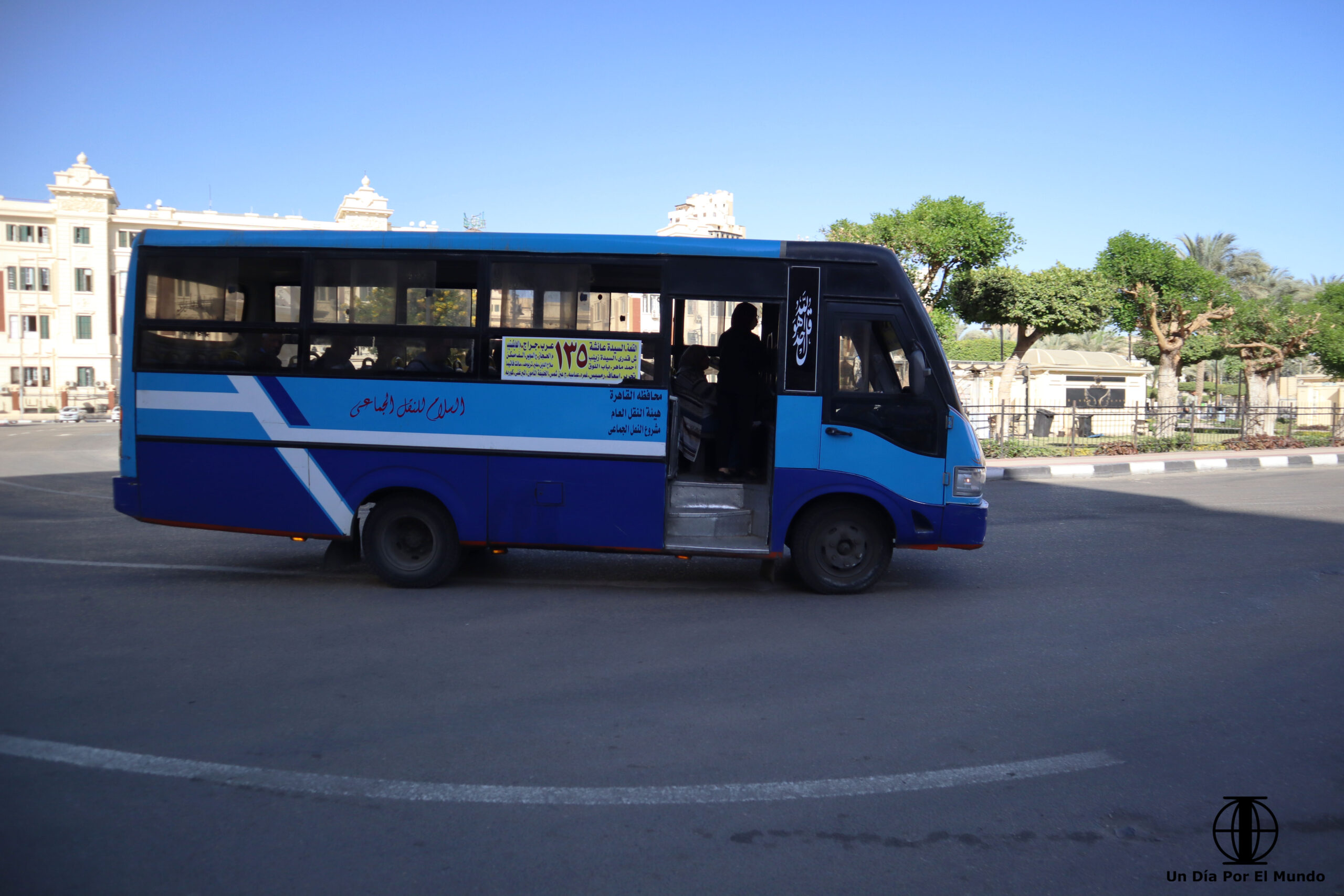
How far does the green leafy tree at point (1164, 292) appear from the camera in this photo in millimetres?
30578

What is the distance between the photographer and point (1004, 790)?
3.87 metres

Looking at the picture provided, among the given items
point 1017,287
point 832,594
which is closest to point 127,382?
point 832,594

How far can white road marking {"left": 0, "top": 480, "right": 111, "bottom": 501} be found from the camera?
13.9 m

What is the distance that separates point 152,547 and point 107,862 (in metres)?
7.18

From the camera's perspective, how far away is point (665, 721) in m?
4.65

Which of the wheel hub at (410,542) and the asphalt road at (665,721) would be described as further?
the wheel hub at (410,542)

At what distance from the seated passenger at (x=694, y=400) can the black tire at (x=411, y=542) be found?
6.83 feet

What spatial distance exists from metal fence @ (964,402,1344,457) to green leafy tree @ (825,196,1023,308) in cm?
517

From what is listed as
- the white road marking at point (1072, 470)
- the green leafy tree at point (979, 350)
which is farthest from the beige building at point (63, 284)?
the white road marking at point (1072, 470)

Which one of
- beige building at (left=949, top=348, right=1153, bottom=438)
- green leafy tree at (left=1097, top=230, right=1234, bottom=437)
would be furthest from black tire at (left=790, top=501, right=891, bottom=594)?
beige building at (left=949, top=348, right=1153, bottom=438)

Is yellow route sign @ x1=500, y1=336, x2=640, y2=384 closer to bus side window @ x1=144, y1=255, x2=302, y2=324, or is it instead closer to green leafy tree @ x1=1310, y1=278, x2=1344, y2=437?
bus side window @ x1=144, y1=255, x2=302, y2=324

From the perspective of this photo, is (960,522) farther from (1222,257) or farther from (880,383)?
(1222,257)

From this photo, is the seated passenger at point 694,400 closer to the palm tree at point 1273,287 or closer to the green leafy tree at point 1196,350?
the green leafy tree at point 1196,350

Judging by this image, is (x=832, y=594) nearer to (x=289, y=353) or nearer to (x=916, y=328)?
(x=916, y=328)
